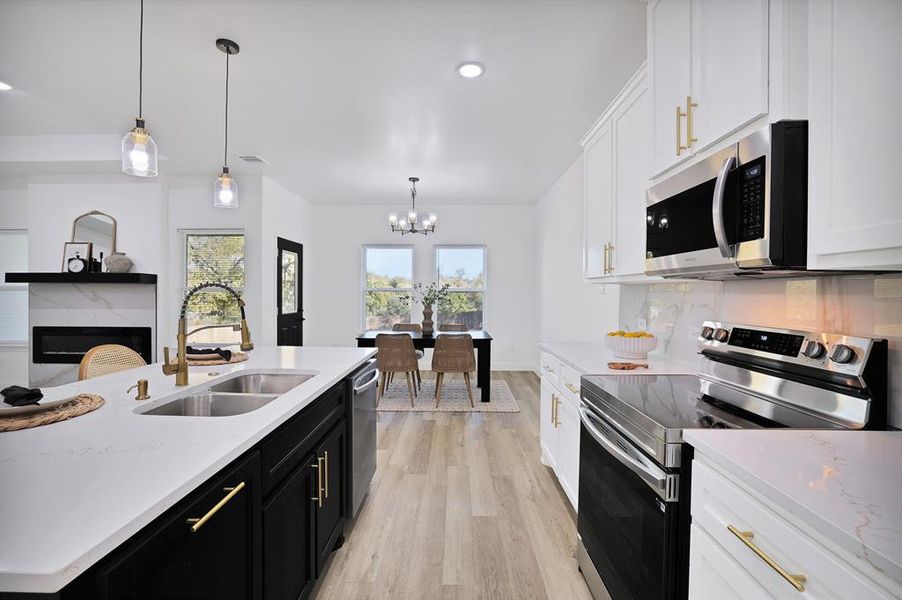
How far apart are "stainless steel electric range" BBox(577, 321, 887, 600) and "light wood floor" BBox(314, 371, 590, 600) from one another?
13.7 inches

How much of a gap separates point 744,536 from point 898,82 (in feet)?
3.42

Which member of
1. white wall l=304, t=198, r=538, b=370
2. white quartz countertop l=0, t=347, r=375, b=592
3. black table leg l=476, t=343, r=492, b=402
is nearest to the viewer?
white quartz countertop l=0, t=347, r=375, b=592

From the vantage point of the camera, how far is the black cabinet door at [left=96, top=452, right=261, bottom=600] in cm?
77

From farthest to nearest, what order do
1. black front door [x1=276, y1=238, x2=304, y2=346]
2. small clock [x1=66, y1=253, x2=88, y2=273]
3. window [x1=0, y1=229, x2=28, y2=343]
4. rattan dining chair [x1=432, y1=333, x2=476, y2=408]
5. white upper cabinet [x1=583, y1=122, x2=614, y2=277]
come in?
black front door [x1=276, y1=238, x2=304, y2=346]
window [x1=0, y1=229, x2=28, y2=343]
small clock [x1=66, y1=253, x2=88, y2=273]
rattan dining chair [x1=432, y1=333, x2=476, y2=408]
white upper cabinet [x1=583, y1=122, x2=614, y2=277]

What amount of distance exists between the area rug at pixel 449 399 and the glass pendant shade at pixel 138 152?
3212 mm

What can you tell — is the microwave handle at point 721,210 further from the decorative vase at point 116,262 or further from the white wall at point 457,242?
the decorative vase at point 116,262

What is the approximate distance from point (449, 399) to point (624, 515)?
3679mm

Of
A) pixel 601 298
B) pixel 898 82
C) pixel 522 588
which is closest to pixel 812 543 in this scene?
pixel 898 82

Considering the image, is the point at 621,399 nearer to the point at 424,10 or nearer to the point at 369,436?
the point at 369,436

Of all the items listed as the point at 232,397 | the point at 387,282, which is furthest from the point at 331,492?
the point at 387,282

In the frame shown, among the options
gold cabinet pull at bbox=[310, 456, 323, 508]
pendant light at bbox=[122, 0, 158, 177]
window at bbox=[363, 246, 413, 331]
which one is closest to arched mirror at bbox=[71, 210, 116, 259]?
window at bbox=[363, 246, 413, 331]

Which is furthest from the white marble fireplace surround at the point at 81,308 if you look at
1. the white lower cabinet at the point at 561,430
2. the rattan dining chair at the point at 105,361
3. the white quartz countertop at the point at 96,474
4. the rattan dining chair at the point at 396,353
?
the white lower cabinet at the point at 561,430

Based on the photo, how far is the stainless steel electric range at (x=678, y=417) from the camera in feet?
3.93

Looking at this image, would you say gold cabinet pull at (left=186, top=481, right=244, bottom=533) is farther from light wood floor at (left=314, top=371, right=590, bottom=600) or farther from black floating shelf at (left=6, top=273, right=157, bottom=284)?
black floating shelf at (left=6, top=273, right=157, bottom=284)
